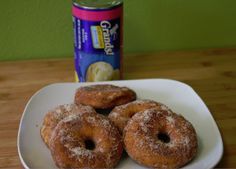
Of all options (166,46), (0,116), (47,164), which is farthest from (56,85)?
(166,46)

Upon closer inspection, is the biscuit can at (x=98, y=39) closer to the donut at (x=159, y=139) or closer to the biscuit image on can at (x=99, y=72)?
the biscuit image on can at (x=99, y=72)

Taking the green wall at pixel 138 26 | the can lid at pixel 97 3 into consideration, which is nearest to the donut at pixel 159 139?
the can lid at pixel 97 3

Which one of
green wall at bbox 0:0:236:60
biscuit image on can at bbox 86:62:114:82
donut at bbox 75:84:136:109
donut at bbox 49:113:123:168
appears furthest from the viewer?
green wall at bbox 0:0:236:60

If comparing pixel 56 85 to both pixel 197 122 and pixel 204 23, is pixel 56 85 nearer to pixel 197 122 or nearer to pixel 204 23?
pixel 197 122

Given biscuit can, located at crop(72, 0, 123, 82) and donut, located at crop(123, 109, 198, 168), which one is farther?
biscuit can, located at crop(72, 0, 123, 82)

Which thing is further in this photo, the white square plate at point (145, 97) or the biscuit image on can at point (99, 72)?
the biscuit image on can at point (99, 72)

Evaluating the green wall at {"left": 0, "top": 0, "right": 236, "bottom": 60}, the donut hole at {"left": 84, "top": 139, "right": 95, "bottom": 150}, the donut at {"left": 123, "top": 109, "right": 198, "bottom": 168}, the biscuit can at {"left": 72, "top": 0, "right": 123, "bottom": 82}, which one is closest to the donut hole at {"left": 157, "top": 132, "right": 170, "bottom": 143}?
the donut at {"left": 123, "top": 109, "right": 198, "bottom": 168}

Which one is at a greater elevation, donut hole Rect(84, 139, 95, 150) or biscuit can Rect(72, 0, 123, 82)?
biscuit can Rect(72, 0, 123, 82)

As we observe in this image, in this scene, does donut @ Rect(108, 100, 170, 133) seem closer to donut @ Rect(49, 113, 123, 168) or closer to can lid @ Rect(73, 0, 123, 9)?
donut @ Rect(49, 113, 123, 168)
